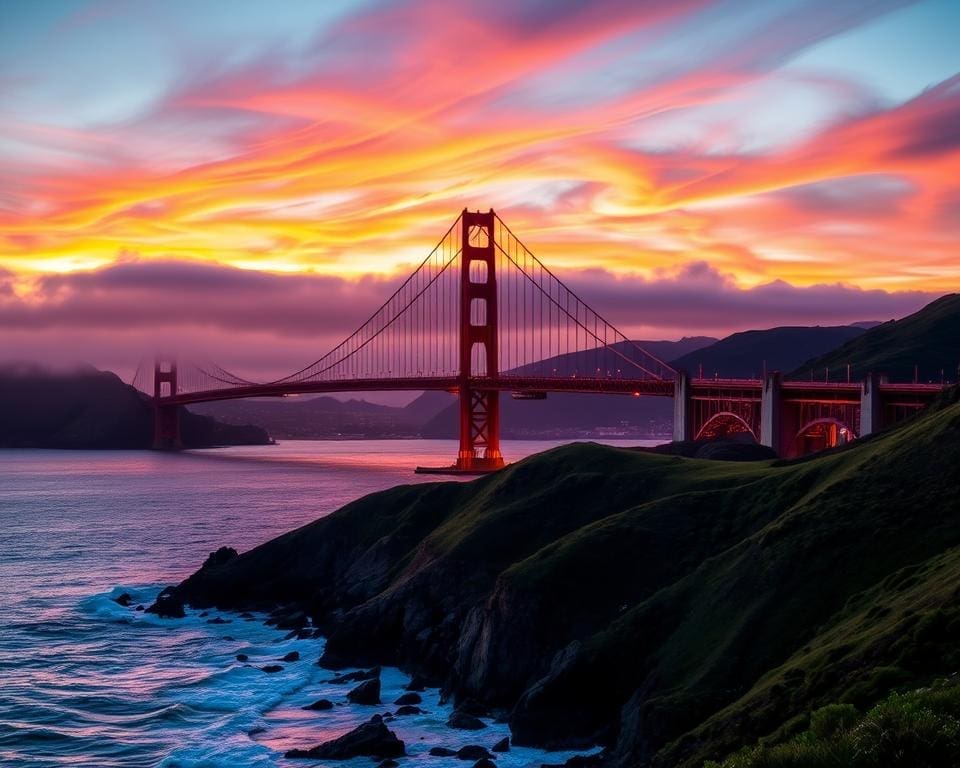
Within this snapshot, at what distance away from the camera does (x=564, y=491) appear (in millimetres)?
53594

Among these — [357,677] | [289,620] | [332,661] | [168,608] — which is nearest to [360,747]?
[357,677]

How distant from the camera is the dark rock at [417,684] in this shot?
41531 mm

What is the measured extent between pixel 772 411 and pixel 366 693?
177 ft

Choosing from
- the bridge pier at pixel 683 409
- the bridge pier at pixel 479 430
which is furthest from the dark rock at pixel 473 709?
the bridge pier at pixel 479 430

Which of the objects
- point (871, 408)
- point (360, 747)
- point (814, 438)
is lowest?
point (360, 747)

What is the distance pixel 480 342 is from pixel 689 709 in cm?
11607

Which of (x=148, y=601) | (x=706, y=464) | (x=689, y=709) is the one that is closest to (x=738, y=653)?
(x=689, y=709)

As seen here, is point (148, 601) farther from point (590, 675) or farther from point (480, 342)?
point (480, 342)

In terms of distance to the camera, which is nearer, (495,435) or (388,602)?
(388,602)

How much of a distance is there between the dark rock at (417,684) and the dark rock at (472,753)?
27.3 ft

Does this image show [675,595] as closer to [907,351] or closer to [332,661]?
[332,661]

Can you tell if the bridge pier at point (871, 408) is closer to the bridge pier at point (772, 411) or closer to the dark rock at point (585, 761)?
the bridge pier at point (772, 411)

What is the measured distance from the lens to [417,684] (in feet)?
137

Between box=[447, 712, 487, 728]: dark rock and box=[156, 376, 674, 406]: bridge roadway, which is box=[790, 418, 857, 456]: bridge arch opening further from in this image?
box=[447, 712, 487, 728]: dark rock
